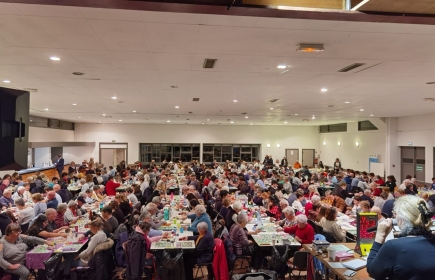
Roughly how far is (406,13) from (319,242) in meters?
2.54

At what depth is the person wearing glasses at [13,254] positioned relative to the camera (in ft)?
15.8

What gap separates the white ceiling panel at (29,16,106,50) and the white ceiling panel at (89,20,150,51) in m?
0.10

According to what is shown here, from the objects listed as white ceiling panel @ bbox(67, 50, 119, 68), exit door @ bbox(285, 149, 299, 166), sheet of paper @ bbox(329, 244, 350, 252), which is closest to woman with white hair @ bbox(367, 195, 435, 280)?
sheet of paper @ bbox(329, 244, 350, 252)

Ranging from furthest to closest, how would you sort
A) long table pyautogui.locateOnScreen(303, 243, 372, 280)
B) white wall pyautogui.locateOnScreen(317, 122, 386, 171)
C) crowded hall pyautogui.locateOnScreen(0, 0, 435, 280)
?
white wall pyautogui.locateOnScreen(317, 122, 386, 171) < long table pyautogui.locateOnScreen(303, 243, 372, 280) < crowded hall pyautogui.locateOnScreen(0, 0, 435, 280)

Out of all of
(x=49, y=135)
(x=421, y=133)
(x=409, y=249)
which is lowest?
(x=409, y=249)

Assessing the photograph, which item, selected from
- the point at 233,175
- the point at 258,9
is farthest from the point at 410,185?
the point at 258,9

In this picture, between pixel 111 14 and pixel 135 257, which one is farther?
pixel 135 257

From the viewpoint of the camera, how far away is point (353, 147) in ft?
67.2

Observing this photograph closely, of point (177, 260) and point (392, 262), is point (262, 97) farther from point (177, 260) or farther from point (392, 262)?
point (392, 262)

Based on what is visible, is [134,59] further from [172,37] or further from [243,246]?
[243,246]

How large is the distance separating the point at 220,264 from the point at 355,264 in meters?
2.35

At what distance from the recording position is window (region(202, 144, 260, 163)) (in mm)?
25328

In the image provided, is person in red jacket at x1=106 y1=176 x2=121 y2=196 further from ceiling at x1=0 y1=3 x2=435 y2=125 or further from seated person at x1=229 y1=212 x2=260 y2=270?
seated person at x1=229 y1=212 x2=260 y2=270

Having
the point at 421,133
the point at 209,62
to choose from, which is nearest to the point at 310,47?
the point at 209,62
